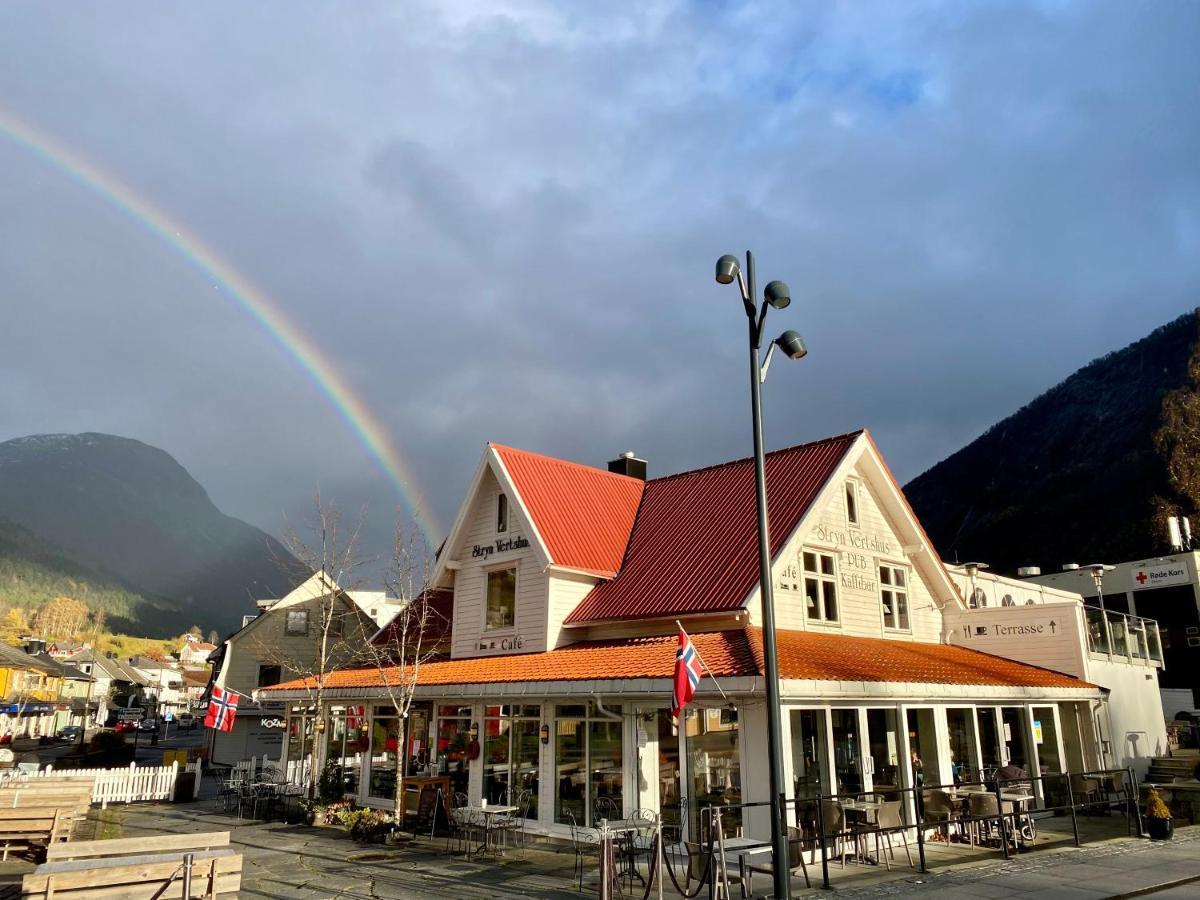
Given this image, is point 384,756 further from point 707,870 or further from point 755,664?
point 707,870

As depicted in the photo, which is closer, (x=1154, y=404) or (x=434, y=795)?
(x=434, y=795)

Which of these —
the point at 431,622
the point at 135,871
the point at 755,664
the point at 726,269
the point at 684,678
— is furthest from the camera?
the point at 431,622

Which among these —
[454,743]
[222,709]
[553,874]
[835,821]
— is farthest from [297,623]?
[835,821]

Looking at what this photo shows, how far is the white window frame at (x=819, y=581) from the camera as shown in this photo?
767 inches

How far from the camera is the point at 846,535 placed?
2102 centimetres

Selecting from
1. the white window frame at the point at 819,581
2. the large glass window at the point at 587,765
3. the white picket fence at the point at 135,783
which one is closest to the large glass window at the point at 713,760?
the large glass window at the point at 587,765

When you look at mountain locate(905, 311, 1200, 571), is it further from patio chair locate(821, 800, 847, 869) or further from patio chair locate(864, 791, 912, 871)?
patio chair locate(821, 800, 847, 869)

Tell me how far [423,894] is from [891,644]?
498 inches

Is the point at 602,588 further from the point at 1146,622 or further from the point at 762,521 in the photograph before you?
the point at 1146,622

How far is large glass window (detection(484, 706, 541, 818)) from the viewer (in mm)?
18094

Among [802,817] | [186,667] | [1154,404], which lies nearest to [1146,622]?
[802,817]

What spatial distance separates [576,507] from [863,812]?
10.8m

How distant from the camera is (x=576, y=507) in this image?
23.3 meters

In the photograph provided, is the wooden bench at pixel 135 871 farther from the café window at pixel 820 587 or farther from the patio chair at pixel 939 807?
the café window at pixel 820 587
